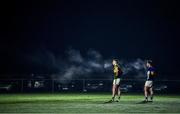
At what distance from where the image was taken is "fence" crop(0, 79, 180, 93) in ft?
137

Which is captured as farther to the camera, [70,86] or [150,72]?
[70,86]

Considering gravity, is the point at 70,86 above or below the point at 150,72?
above

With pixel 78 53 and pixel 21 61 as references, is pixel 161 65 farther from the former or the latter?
pixel 21 61

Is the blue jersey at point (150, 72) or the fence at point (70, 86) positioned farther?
the fence at point (70, 86)

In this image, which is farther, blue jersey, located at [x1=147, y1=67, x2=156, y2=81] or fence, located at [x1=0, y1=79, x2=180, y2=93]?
fence, located at [x1=0, y1=79, x2=180, y2=93]

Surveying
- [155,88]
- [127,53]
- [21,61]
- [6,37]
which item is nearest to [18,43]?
[6,37]

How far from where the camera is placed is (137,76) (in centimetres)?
4931

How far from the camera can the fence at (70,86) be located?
41.8 m

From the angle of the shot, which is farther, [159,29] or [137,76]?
[159,29]

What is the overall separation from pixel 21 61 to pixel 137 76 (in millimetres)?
17073

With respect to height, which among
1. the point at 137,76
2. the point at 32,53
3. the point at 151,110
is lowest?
the point at 151,110

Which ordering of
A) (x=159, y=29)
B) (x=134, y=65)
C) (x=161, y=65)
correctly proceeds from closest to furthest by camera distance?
1. (x=134, y=65)
2. (x=161, y=65)
3. (x=159, y=29)

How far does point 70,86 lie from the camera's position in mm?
42406

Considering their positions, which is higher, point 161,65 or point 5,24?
point 5,24
